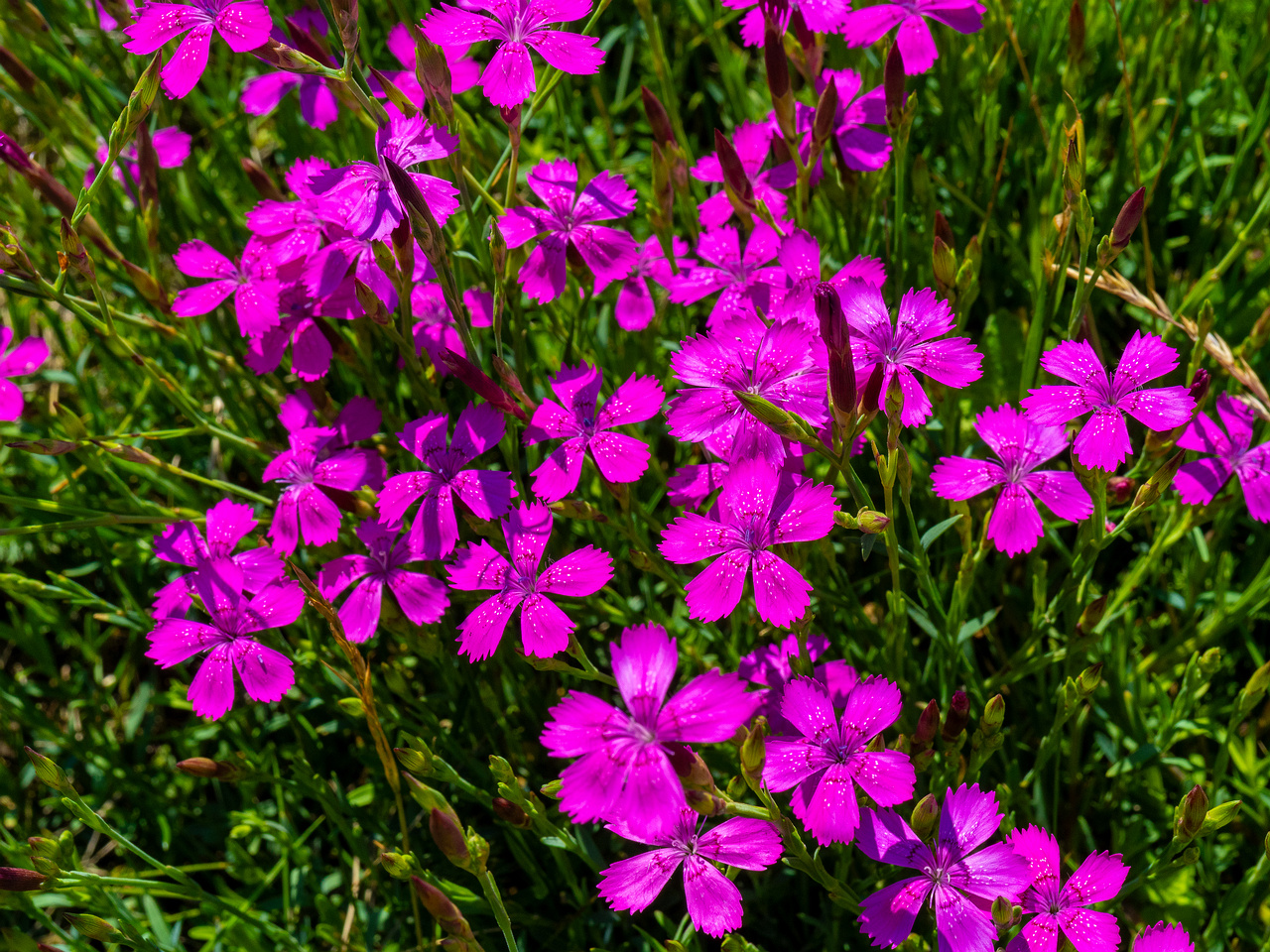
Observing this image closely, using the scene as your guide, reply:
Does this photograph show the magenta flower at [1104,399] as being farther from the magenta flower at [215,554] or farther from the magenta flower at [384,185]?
the magenta flower at [215,554]

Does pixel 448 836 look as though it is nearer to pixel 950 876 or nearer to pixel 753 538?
pixel 753 538

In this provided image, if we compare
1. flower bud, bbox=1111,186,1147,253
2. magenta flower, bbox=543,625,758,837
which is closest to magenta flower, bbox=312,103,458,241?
magenta flower, bbox=543,625,758,837

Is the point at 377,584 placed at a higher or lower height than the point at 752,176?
lower

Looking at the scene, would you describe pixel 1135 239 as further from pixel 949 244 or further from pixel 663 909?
pixel 663 909

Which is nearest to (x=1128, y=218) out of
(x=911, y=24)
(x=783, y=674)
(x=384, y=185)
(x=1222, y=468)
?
(x=1222, y=468)

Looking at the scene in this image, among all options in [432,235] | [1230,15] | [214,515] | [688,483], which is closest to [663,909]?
[688,483]
